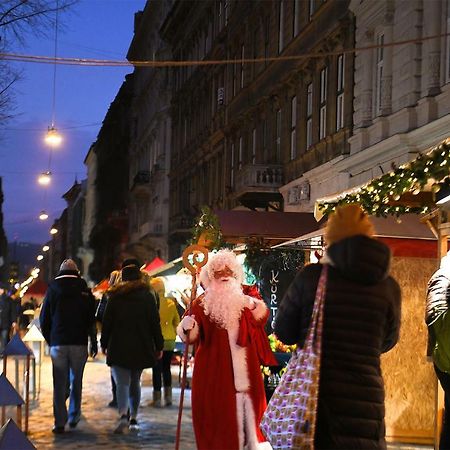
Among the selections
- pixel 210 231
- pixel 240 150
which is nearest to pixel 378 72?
pixel 210 231

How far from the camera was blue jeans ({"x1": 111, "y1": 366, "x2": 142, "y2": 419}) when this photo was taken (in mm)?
9570

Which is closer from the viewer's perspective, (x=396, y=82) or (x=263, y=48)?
(x=396, y=82)

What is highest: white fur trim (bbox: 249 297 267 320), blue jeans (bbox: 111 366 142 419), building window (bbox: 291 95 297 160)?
building window (bbox: 291 95 297 160)

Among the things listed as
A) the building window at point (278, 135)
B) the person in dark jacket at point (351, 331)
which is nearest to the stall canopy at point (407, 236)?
the person in dark jacket at point (351, 331)

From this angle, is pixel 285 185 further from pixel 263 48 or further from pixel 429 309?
pixel 429 309

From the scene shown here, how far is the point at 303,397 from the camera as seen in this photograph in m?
4.85

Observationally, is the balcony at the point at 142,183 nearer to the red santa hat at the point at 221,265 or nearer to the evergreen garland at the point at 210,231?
the evergreen garland at the point at 210,231

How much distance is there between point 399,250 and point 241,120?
2370 centimetres

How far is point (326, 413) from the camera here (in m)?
4.82

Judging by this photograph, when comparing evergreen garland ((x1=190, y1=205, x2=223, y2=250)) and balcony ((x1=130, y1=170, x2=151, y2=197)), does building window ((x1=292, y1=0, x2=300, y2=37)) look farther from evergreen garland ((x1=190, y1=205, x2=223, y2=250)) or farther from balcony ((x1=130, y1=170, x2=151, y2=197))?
balcony ((x1=130, y1=170, x2=151, y2=197))

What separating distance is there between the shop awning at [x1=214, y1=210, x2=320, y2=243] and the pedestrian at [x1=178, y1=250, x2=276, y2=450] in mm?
7835

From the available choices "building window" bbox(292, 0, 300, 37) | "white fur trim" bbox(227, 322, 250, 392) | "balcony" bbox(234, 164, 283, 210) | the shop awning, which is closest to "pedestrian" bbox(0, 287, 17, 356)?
"balcony" bbox(234, 164, 283, 210)

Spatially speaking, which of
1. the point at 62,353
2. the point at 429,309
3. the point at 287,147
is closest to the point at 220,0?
the point at 287,147

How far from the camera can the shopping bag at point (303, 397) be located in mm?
4812
